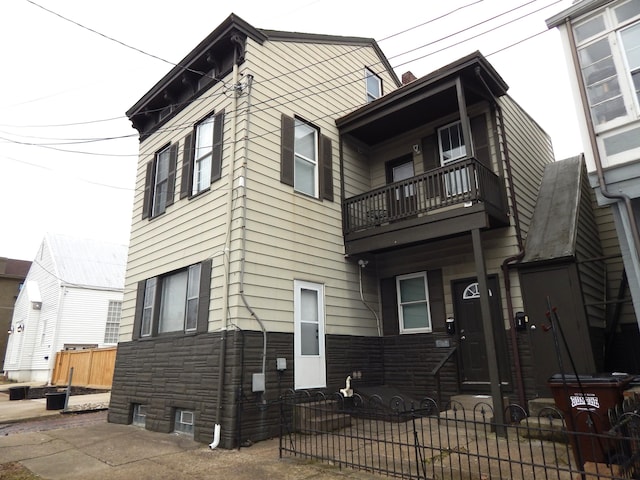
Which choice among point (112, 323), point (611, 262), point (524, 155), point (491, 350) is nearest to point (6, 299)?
point (112, 323)

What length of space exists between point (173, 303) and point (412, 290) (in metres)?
5.46

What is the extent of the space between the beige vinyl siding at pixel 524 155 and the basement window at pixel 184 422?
764 cm

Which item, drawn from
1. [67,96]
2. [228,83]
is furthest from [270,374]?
[67,96]

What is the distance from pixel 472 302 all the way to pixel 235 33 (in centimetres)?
744

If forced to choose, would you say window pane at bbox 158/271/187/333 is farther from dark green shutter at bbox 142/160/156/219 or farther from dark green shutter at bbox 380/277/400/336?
dark green shutter at bbox 380/277/400/336

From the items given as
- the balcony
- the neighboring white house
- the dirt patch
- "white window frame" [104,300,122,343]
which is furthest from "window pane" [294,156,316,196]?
"white window frame" [104,300,122,343]

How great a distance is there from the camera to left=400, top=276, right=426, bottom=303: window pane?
9852 mm

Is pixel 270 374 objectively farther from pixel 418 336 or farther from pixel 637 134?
pixel 637 134

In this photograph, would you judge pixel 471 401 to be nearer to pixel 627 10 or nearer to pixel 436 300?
pixel 436 300

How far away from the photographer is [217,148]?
8.70 meters

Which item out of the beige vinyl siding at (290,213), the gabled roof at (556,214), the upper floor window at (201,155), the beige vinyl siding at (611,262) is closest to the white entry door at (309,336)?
the beige vinyl siding at (290,213)

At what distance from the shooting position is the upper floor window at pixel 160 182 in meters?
10.2

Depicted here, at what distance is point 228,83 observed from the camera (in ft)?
29.2

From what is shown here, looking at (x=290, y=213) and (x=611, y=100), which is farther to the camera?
(x=290, y=213)
